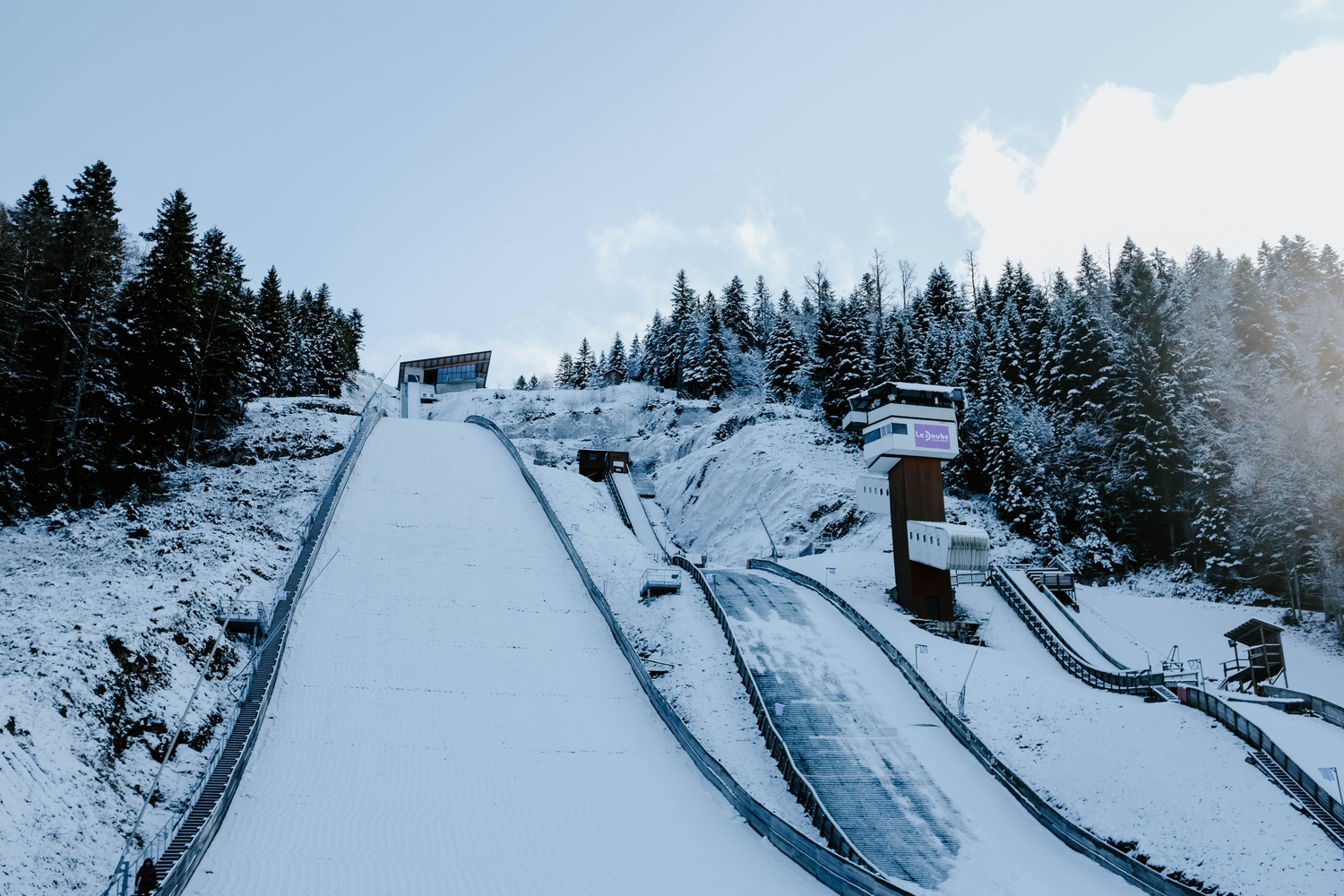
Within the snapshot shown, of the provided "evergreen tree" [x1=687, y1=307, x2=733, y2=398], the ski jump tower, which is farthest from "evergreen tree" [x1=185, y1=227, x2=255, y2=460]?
"evergreen tree" [x1=687, y1=307, x2=733, y2=398]

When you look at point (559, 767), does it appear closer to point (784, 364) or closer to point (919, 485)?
point (919, 485)

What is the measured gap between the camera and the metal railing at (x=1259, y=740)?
14.8 m

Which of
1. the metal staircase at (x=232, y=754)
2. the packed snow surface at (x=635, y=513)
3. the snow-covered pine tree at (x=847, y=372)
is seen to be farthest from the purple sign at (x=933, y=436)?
the metal staircase at (x=232, y=754)

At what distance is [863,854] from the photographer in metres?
16.1

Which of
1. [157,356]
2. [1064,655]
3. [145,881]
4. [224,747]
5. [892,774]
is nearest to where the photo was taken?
[145,881]

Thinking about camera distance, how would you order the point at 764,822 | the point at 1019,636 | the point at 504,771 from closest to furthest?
the point at 764,822
the point at 504,771
the point at 1019,636

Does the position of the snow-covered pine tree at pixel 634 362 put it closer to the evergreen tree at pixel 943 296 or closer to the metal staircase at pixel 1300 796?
the evergreen tree at pixel 943 296

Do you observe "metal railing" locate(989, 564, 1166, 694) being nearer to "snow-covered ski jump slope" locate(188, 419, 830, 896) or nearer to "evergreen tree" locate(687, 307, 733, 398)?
"snow-covered ski jump slope" locate(188, 419, 830, 896)

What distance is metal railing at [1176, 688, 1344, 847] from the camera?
14.8m

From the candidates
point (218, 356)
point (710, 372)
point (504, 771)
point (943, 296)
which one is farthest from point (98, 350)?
point (943, 296)

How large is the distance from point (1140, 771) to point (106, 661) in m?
21.9

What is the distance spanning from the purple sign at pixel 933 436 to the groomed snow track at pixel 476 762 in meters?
14.8

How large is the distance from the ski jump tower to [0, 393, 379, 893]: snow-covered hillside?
74.8ft

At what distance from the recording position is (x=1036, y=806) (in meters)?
18.1
